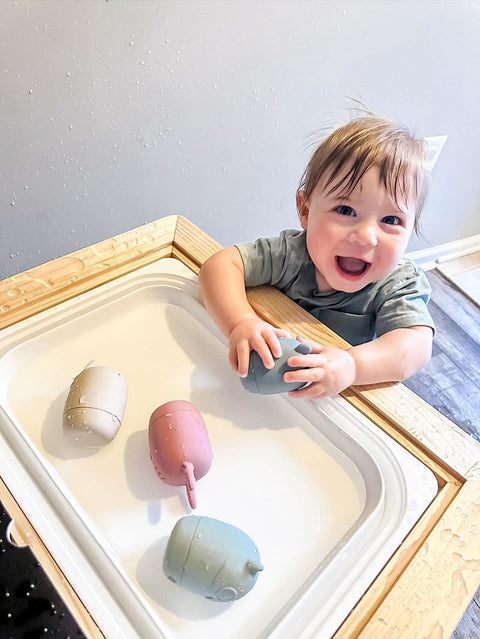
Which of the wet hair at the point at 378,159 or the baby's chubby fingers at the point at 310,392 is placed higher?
the wet hair at the point at 378,159

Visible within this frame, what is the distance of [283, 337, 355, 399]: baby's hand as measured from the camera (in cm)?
49

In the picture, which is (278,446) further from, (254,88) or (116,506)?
(254,88)

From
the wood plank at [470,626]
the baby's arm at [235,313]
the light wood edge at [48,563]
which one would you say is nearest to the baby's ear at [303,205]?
the baby's arm at [235,313]

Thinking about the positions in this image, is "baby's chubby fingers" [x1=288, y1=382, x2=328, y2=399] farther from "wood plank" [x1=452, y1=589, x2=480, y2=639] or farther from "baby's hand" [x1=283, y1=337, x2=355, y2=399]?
"wood plank" [x1=452, y1=589, x2=480, y2=639]

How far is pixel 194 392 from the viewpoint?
544 millimetres

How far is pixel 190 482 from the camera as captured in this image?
1.41 ft

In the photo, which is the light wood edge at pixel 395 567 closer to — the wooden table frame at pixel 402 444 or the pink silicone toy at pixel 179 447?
the wooden table frame at pixel 402 444

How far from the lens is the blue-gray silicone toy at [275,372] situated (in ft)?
1.61

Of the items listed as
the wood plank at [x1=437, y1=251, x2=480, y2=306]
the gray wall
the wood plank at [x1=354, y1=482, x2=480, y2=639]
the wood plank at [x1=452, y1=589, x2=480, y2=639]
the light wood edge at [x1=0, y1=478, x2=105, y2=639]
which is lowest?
the light wood edge at [x1=0, y1=478, x2=105, y2=639]

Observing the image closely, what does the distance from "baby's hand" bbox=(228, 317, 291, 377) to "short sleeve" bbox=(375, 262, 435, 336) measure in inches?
6.0

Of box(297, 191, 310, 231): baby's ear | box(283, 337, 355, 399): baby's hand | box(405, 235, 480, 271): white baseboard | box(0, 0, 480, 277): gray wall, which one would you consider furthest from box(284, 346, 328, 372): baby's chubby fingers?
box(405, 235, 480, 271): white baseboard

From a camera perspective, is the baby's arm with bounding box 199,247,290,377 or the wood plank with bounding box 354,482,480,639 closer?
the wood plank with bounding box 354,482,480,639

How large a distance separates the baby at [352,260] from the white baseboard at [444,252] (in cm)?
117

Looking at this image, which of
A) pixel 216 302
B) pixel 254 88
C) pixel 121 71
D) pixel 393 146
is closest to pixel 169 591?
pixel 216 302
